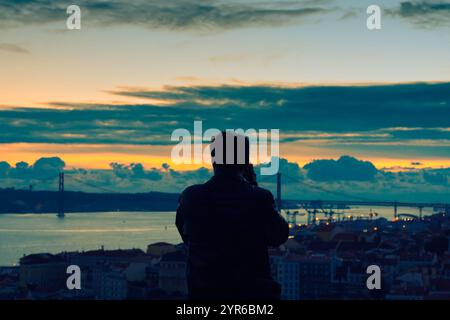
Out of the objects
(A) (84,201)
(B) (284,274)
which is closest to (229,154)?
(B) (284,274)

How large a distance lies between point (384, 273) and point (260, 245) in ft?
72.3

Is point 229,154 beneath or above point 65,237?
above

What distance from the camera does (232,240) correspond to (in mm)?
1570

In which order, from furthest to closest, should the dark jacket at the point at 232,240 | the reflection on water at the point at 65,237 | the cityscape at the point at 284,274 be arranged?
the reflection on water at the point at 65,237, the cityscape at the point at 284,274, the dark jacket at the point at 232,240

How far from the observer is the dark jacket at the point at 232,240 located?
1.56 meters

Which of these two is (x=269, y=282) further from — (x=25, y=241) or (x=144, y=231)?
(x=144, y=231)

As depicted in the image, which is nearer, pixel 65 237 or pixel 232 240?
pixel 232 240

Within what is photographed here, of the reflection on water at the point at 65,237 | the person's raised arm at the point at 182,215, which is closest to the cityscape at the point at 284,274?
the reflection on water at the point at 65,237

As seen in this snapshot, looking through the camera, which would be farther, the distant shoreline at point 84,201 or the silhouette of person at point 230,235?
the distant shoreline at point 84,201

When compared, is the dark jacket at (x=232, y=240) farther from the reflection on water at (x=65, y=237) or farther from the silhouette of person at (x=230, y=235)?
the reflection on water at (x=65, y=237)

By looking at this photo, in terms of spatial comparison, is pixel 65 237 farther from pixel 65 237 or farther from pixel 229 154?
pixel 229 154

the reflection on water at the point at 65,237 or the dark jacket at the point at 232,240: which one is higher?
the dark jacket at the point at 232,240

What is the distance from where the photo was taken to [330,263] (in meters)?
24.1
